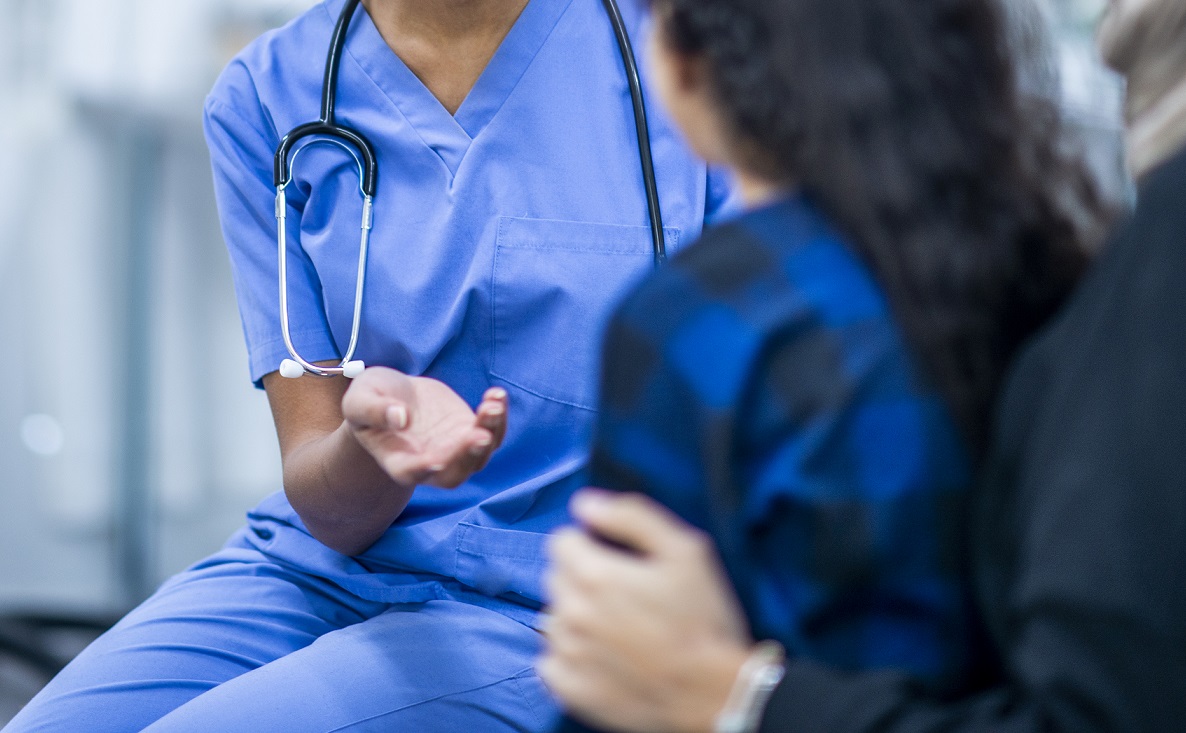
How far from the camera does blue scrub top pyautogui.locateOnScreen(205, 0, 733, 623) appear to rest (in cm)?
98

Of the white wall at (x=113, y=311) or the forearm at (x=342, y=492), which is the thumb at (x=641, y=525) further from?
the white wall at (x=113, y=311)

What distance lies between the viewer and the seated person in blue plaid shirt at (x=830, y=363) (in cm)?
54

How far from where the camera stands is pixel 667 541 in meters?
0.55

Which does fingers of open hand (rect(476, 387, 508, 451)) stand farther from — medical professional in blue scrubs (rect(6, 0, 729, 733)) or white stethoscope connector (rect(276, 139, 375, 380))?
→ white stethoscope connector (rect(276, 139, 375, 380))

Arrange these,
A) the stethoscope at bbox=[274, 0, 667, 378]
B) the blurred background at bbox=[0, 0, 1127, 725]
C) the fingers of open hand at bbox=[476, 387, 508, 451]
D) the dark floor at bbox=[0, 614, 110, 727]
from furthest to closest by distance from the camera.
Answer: the blurred background at bbox=[0, 0, 1127, 725] < the dark floor at bbox=[0, 614, 110, 727] < the stethoscope at bbox=[274, 0, 667, 378] < the fingers of open hand at bbox=[476, 387, 508, 451]

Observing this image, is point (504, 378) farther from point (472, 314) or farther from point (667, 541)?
point (667, 541)

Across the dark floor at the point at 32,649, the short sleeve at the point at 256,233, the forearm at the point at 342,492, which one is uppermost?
the short sleeve at the point at 256,233

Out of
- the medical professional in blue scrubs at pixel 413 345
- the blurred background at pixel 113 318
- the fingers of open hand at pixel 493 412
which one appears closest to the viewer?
the fingers of open hand at pixel 493 412

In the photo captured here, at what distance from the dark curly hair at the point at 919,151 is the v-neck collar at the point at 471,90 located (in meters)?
0.47

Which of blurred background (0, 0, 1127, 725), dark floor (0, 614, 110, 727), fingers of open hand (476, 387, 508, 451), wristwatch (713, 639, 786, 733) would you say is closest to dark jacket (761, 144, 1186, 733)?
wristwatch (713, 639, 786, 733)

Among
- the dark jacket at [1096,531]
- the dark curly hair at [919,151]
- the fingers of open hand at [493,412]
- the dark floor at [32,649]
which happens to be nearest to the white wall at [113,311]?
the dark floor at [32,649]

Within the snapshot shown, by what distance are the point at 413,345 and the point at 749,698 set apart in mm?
540

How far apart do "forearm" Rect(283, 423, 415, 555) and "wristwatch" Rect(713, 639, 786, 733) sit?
0.46m

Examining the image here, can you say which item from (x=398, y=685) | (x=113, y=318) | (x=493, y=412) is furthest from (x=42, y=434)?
(x=493, y=412)
